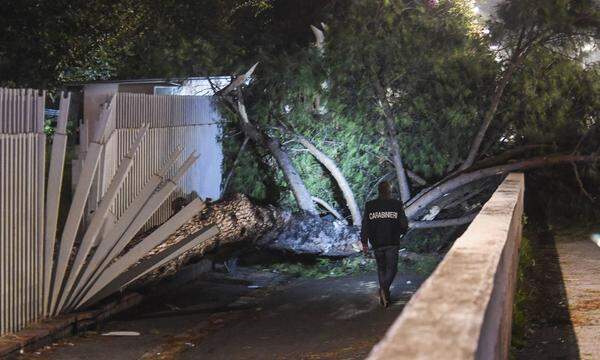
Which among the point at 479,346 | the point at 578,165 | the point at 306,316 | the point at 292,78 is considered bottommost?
the point at 306,316

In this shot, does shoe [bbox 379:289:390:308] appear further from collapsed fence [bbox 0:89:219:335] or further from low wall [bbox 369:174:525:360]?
low wall [bbox 369:174:525:360]

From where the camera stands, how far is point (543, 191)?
15.3 meters

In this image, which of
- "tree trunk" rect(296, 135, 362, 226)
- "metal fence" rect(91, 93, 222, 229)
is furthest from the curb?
"tree trunk" rect(296, 135, 362, 226)

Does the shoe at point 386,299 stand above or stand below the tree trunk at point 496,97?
below

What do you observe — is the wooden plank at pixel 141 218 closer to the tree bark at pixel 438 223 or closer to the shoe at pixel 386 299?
the shoe at pixel 386 299

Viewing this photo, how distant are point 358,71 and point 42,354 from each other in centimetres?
829

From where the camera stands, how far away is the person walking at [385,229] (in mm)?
10078

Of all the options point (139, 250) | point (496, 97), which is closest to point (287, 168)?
point (496, 97)

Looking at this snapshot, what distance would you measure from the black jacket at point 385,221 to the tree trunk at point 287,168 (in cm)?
468

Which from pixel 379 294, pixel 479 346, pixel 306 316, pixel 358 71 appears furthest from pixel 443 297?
pixel 358 71

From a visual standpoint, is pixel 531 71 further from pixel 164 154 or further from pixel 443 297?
pixel 443 297

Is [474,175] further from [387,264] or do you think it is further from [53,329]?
[53,329]

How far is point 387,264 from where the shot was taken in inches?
402

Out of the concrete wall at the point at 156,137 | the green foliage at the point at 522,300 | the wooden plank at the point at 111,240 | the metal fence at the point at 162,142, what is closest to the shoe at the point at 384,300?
the green foliage at the point at 522,300
